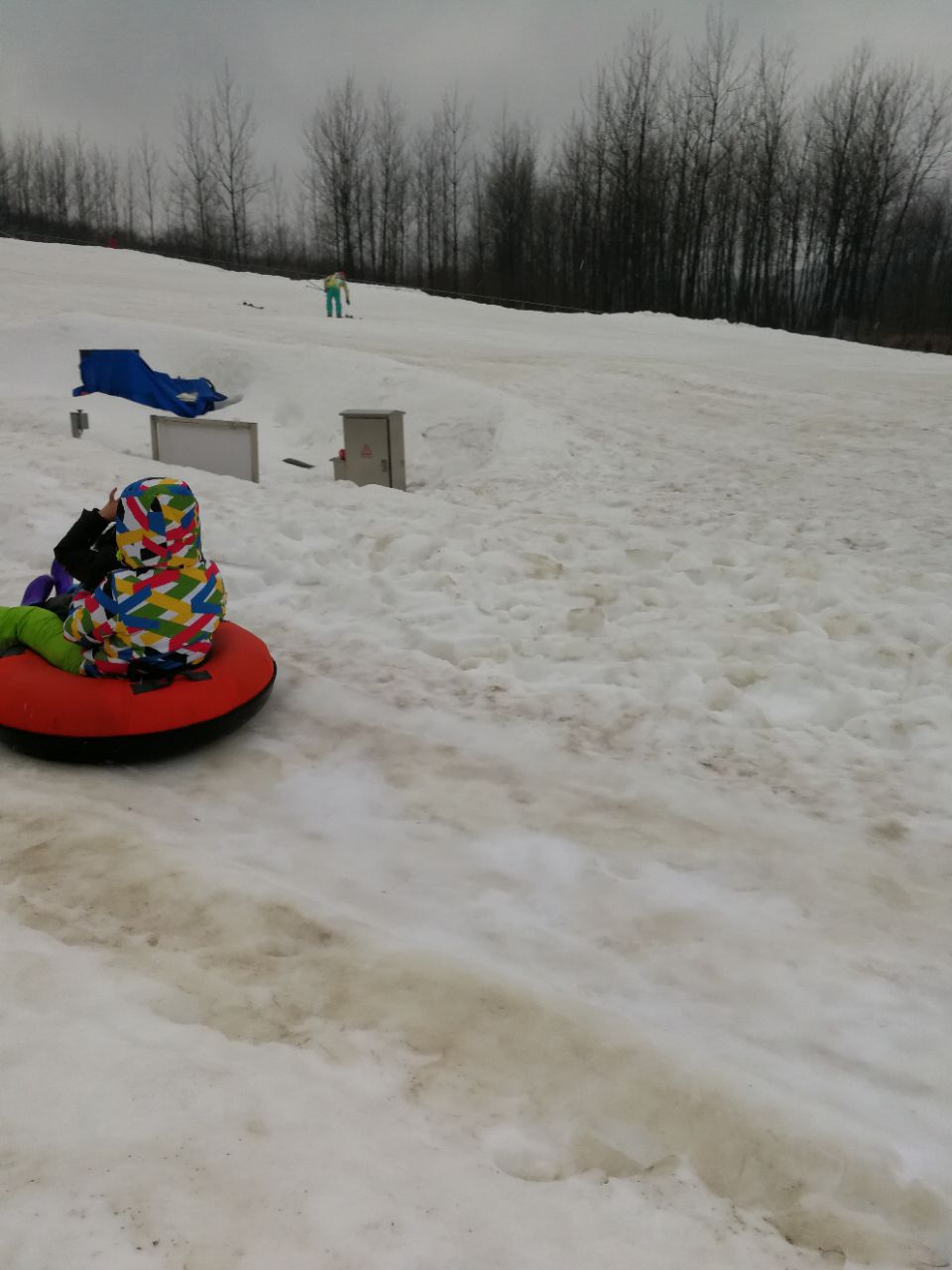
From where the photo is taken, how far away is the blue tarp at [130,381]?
12688 millimetres

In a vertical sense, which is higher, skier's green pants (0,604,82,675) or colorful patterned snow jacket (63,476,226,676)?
colorful patterned snow jacket (63,476,226,676)

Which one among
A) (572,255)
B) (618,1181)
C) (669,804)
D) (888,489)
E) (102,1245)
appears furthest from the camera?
(572,255)

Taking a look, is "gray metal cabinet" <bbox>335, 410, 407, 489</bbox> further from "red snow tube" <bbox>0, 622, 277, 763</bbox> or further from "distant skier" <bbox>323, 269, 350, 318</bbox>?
"distant skier" <bbox>323, 269, 350, 318</bbox>

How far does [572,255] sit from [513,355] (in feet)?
104

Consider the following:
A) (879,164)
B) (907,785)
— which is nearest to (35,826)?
(907,785)

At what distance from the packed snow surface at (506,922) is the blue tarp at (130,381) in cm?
605

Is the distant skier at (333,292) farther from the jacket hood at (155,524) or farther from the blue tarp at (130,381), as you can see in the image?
the jacket hood at (155,524)

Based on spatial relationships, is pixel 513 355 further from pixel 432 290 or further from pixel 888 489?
pixel 432 290

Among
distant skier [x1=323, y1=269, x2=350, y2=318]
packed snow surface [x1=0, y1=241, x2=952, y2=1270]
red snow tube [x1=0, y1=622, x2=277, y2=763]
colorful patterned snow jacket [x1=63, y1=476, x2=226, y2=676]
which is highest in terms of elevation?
distant skier [x1=323, y1=269, x2=350, y2=318]

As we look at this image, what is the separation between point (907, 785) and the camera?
3.82 m

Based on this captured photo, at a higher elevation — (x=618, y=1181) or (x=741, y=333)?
(x=741, y=333)

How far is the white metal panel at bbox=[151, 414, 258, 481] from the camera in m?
9.12

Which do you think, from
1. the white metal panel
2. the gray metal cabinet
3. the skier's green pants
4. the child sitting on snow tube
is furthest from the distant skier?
the child sitting on snow tube

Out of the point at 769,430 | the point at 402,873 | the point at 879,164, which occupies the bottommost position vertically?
the point at 402,873
